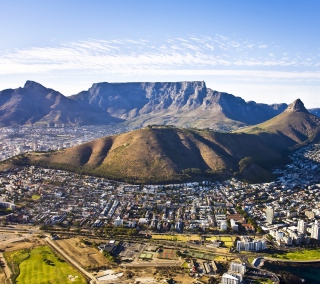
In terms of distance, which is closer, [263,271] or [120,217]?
[263,271]

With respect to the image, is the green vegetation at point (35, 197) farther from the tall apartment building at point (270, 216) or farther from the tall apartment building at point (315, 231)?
the tall apartment building at point (315, 231)

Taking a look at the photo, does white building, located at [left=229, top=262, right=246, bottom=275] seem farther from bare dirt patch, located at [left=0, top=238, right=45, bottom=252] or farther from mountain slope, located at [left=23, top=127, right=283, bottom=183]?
mountain slope, located at [left=23, top=127, right=283, bottom=183]

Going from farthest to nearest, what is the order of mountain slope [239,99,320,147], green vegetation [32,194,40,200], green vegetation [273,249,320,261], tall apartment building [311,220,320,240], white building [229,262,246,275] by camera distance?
mountain slope [239,99,320,147], green vegetation [32,194,40,200], tall apartment building [311,220,320,240], green vegetation [273,249,320,261], white building [229,262,246,275]

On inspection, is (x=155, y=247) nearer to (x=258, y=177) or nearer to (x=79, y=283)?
→ (x=79, y=283)

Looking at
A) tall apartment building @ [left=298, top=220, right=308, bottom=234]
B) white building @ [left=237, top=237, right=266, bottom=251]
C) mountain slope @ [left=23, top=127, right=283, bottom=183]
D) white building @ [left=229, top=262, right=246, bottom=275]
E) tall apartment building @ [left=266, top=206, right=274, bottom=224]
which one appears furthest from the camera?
mountain slope @ [left=23, top=127, right=283, bottom=183]

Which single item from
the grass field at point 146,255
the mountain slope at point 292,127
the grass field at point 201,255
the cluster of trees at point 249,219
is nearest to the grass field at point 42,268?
the grass field at point 146,255

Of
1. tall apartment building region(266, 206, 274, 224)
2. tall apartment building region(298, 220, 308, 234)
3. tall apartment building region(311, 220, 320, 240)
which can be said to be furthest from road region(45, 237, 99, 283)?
tall apartment building region(311, 220, 320, 240)

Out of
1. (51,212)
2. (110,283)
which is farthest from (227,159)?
(110,283)
